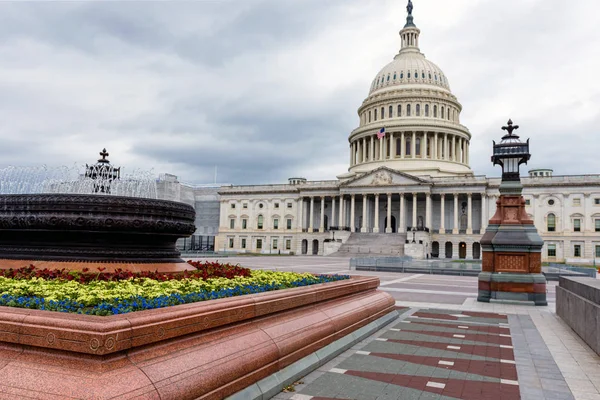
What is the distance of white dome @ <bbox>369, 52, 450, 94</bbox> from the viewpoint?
9731 centimetres

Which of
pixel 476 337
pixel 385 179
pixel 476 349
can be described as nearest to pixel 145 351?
pixel 476 349

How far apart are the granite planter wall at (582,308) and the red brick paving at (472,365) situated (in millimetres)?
2648

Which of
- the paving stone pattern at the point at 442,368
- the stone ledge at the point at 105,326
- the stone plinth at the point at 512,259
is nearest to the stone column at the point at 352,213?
the stone plinth at the point at 512,259

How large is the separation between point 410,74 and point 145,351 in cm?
10005

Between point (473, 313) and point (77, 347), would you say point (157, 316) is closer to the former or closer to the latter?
point (77, 347)

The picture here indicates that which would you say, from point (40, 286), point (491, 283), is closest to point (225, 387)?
point (40, 286)

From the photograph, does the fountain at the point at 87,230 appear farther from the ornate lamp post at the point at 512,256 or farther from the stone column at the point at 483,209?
the stone column at the point at 483,209

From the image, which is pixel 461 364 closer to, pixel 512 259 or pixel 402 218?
pixel 512 259

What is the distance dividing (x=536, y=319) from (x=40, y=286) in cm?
1384

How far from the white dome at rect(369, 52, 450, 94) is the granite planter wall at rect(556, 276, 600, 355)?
3472 inches

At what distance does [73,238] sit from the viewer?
895 cm

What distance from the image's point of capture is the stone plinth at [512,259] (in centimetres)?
1803

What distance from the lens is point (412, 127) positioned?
298 ft

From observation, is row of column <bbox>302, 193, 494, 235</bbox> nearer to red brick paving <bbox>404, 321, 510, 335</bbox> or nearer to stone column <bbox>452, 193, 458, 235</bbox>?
stone column <bbox>452, 193, 458, 235</bbox>
